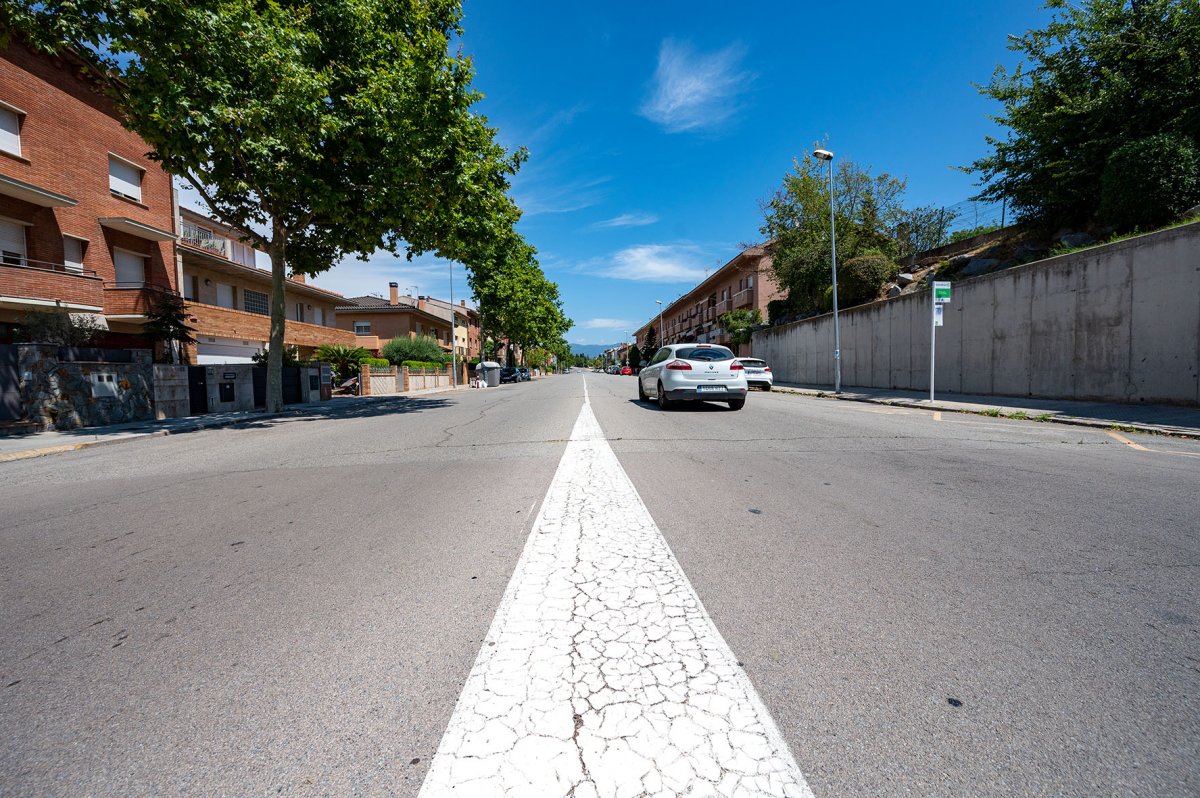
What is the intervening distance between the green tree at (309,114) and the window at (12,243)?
6585mm

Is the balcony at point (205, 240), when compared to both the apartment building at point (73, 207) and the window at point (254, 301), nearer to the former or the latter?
the window at point (254, 301)

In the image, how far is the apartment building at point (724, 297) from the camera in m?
39.2

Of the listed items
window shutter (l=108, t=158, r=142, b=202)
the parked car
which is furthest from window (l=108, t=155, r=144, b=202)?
the parked car

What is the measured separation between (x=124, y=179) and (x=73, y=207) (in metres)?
2.88

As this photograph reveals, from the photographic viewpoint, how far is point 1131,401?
10430 millimetres

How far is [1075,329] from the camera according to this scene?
37.9 ft

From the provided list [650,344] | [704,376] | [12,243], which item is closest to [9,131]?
[12,243]

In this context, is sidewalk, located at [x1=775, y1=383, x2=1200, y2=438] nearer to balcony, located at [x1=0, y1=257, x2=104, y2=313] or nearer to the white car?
the white car

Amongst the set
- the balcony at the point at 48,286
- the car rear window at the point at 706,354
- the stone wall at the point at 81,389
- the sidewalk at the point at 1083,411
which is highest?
the balcony at the point at 48,286

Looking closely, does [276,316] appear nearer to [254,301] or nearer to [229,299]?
[229,299]

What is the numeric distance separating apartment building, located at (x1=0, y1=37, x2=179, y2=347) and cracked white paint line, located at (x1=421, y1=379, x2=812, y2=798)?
19.6m

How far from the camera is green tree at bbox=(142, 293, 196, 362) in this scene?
16.3m

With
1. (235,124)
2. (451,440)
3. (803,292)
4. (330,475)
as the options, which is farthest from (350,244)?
(803,292)

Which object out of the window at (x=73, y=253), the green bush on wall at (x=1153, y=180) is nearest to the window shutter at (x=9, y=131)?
the window at (x=73, y=253)
